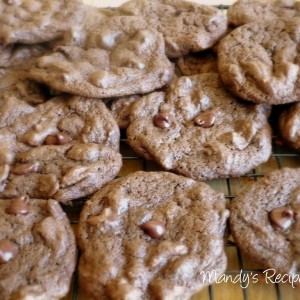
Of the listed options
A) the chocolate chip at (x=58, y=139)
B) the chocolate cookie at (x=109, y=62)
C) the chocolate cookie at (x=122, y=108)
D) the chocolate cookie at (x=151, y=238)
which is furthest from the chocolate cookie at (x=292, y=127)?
the chocolate chip at (x=58, y=139)

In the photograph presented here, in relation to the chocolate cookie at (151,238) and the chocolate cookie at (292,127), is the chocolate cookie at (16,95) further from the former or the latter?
the chocolate cookie at (292,127)

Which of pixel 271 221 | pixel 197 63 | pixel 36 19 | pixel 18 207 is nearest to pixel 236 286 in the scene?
pixel 271 221

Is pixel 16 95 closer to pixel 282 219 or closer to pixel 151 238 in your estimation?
pixel 151 238

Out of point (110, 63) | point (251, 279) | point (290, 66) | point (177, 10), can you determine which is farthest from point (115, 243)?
point (177, 10)

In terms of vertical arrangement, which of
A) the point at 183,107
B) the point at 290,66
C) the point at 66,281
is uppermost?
the point at 290,66

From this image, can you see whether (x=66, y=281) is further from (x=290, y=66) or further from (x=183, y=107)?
(x=290, y=66)

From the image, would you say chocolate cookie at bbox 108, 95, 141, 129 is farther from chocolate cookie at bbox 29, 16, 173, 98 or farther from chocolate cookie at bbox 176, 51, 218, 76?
chocolate cookie at bbox 176, 51, 218, 76

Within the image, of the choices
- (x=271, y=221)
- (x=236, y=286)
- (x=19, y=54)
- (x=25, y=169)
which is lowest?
(x=236, y=286)
